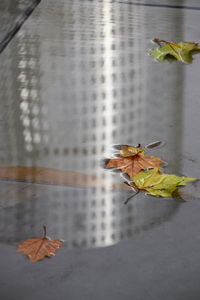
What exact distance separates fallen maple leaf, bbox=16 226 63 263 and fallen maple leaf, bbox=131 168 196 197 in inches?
17.8

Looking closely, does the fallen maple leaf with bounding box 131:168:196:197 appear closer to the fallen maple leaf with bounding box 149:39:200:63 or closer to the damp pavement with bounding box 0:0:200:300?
the damp pavement with bounding box 0:0:200:300

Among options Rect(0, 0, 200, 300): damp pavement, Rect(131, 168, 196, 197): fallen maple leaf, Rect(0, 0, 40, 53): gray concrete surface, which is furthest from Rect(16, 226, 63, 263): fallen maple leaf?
Rect(0, 0, 40, 53): gray concrete surface

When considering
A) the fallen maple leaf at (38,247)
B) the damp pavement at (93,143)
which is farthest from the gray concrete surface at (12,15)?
the fallen maple leaf at (38,247)

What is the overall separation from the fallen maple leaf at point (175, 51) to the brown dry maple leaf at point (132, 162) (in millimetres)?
1050

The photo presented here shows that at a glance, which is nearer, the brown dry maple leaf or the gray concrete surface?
the brown dry maple leaf

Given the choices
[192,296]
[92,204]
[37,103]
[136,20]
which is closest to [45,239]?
[92,204]

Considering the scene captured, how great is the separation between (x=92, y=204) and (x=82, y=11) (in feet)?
7.30

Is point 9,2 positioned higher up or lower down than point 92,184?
higher up

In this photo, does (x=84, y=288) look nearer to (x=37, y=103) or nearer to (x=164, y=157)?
(x=164, y=157)

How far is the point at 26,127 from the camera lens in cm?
287

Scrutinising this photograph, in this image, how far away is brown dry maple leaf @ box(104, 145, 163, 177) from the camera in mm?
2576

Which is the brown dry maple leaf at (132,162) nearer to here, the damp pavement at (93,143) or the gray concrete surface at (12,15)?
the damp pavement at (93,143)

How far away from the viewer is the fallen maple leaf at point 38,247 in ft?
6.87

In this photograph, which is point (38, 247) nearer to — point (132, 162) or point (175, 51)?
point (132, 162)
